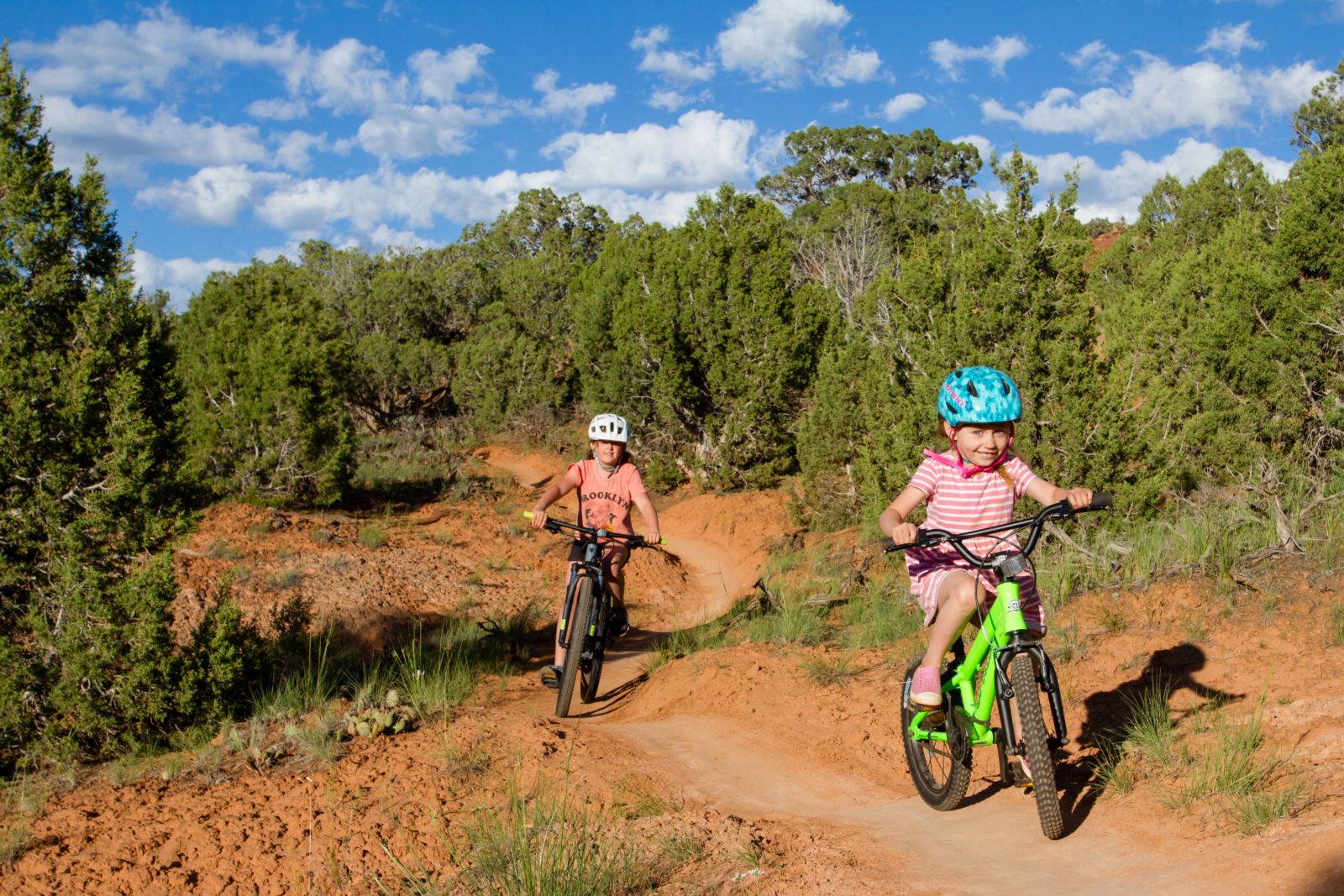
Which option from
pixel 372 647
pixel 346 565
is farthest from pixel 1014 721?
pixel 346 565

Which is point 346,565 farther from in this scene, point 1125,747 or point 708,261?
point 1125,747

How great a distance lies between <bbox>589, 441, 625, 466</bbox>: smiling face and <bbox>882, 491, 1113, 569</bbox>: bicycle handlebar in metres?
3.45

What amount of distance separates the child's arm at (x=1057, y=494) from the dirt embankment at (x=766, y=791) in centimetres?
135

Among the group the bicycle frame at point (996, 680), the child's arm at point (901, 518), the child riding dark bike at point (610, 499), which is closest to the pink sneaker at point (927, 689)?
the bicycle frame at point (996, 680)

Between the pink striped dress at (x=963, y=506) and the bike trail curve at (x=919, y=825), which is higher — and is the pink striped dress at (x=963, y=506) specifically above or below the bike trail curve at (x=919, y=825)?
above

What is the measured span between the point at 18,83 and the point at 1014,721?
7800mm

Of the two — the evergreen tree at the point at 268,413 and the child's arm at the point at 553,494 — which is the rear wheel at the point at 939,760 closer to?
the child's arm at the point at 553,494

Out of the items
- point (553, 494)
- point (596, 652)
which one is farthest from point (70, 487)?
point (596, 652)

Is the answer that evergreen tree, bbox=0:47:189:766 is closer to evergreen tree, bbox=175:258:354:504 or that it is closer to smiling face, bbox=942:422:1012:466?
smiling face, bbox=942:422:1012:466

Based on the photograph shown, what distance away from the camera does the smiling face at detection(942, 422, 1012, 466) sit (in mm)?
4383

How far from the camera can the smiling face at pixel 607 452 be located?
7402 millimetres

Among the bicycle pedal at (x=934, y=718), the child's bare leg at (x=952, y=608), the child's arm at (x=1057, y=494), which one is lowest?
the bicycle pedal at (x=934, y=718)

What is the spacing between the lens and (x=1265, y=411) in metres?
11.3

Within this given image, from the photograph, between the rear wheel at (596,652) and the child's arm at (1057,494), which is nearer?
the child's arm at (1057,494)
